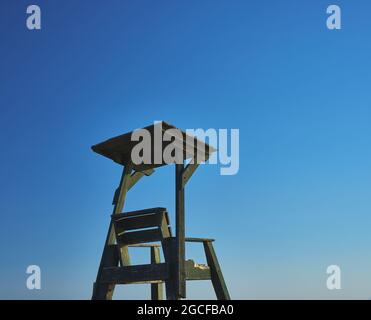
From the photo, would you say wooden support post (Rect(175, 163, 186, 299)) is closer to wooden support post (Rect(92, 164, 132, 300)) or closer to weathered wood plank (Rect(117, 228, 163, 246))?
weathered wood plank (Rect(117, 228, 163, 246))

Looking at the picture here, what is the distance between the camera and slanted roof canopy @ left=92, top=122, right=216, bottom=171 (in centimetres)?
1046

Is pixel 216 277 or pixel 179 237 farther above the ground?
pixel 179 237

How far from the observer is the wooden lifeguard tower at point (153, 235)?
32.2 ft

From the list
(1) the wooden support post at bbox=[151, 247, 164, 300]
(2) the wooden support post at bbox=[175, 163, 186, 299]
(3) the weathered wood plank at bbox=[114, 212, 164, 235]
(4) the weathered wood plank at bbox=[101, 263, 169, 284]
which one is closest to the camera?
(2) the wooden support post at bbox=[175, 163, 186, 299]

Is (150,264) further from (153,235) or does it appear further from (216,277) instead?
(216,277)

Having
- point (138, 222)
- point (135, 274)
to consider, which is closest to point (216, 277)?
point (135, 274)

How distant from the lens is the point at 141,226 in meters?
10.3

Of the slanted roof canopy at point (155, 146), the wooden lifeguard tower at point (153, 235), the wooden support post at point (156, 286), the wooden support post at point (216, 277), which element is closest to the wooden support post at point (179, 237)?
the wooden lifeguard tower at point (153, 235)

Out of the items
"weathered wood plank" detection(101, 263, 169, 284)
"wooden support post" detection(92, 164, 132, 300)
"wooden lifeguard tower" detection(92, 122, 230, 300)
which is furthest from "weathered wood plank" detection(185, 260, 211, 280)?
"wooden support post" detection(92, 164, 132, 300)

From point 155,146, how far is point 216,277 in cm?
300

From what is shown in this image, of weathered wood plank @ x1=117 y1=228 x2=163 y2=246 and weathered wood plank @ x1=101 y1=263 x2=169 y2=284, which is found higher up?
weathered wood plank @ x1=117 y1=228 x2=163 y2=246
